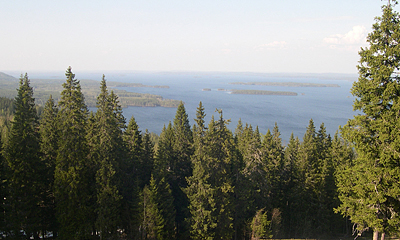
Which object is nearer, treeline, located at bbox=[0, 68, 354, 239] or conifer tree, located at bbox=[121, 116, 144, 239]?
treeline, located at bbox=[0, 68, 354, 239]

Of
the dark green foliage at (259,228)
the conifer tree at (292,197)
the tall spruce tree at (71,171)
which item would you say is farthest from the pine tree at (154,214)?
the conifer tree at (292,197)

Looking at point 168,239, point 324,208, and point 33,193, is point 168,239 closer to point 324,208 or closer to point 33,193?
point 33,193

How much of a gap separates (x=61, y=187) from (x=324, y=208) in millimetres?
32362

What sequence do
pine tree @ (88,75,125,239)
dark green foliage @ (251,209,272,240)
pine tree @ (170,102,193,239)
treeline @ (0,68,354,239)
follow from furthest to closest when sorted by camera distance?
1. pine tree @ (170,102,193,239)
2. dark green foliage @ (251,209,272,240)
3. pine tree @ (88,75,125,239)
4. treeline @ (0,68,354,239)

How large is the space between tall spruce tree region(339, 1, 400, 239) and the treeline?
1415 centimetres

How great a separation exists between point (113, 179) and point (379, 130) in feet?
73.2

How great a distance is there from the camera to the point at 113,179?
2698cm

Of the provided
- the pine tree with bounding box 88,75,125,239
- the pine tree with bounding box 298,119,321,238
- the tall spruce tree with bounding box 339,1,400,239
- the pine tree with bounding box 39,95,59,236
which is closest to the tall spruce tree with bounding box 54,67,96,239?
the pine tree with bounding box 88,75,125,239

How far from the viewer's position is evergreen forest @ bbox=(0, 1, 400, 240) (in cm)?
1572

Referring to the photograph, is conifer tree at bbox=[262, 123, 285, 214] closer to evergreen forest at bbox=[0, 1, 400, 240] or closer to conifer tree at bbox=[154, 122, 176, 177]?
evergreen forest at bbox=[0, 1, 400, 240]

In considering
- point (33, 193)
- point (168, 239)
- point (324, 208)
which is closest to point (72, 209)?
point (33, 193)

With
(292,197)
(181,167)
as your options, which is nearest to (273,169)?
(292,197)

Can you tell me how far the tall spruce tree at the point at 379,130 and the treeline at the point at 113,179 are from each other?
14.1m

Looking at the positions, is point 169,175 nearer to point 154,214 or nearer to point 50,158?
point 154,214
